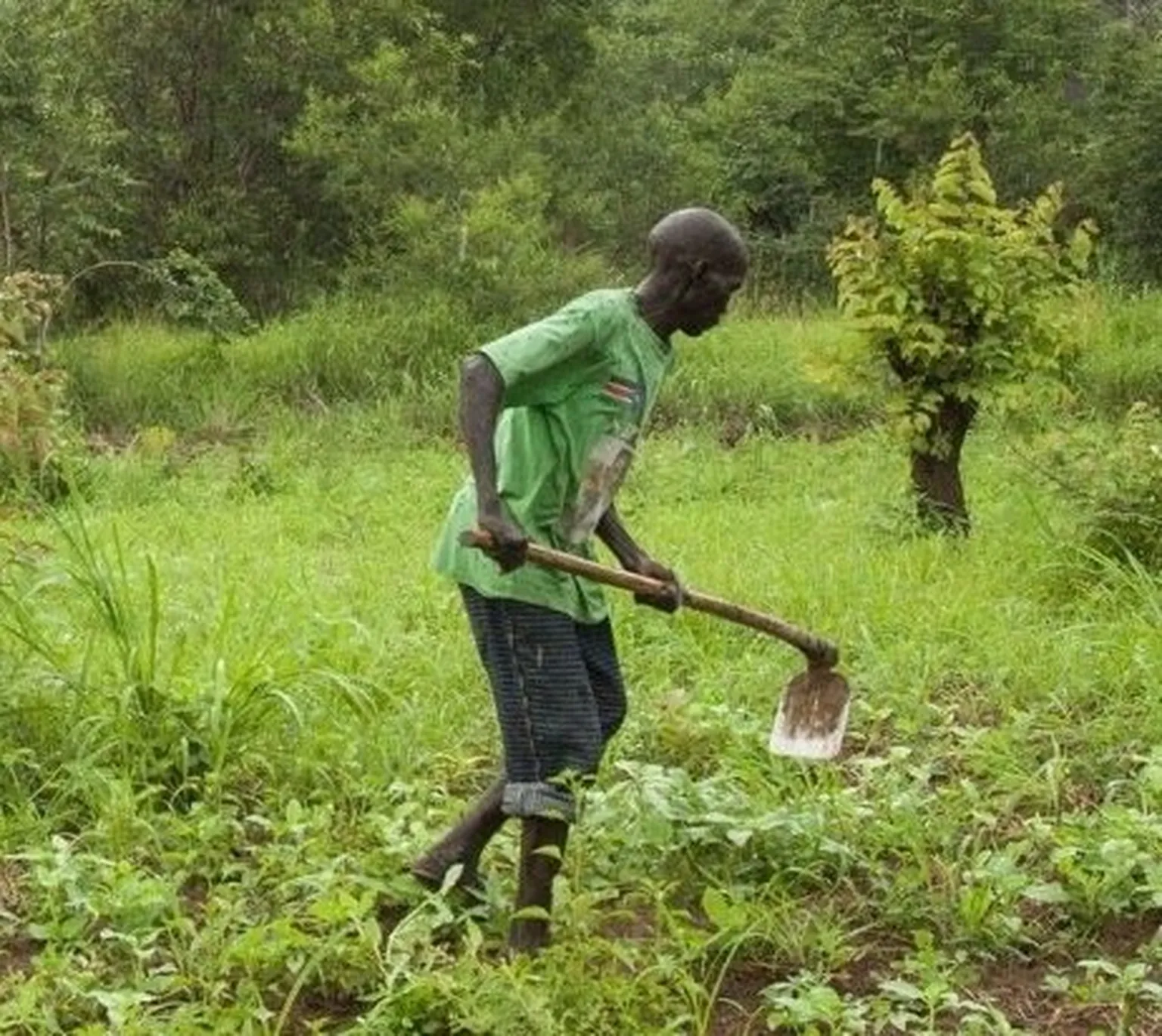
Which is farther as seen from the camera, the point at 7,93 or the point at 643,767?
the point at 7,93

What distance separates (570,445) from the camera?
3.43 meters

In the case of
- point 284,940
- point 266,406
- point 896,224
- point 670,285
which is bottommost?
point 266,406

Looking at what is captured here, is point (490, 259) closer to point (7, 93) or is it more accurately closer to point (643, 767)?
point (7, 93)

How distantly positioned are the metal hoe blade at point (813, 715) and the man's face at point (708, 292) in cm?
82

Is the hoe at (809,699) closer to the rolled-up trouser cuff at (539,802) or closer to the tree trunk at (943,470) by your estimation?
the rolled-up trouser cuff at (539,802)

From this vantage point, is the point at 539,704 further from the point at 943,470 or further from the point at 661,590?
the point at 943,470

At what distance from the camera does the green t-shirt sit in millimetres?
3357

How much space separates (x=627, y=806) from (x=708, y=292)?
44.4 inches

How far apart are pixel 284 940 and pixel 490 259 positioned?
990cm

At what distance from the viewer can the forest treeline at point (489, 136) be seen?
13.1 metres

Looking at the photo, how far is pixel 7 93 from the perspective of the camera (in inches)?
492

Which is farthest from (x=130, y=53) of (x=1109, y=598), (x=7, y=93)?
(x=1109, y=598)

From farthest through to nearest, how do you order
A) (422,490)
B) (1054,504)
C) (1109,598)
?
1. (422,490)
2. (1054,504)
3. (1109,598)

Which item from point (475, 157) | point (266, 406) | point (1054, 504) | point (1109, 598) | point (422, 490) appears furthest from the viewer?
point (475, 157)
